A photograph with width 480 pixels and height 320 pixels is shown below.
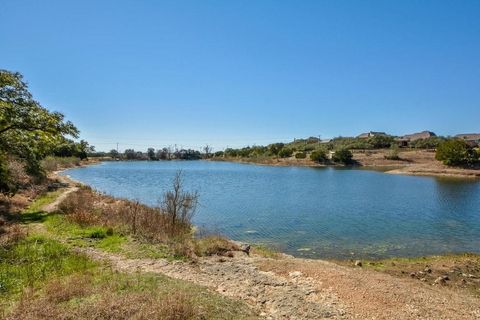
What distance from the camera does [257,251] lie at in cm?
1716

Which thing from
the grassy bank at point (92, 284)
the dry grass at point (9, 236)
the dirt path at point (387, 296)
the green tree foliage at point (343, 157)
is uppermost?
the green tree foliage at point (343, 157)

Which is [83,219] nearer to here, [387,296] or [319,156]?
[387,296]

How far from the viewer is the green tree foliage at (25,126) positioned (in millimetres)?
18094

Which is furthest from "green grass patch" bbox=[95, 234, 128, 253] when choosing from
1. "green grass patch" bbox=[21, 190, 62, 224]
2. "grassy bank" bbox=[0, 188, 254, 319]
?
"green grass patch" bbox=[21, 190, 62, 224]

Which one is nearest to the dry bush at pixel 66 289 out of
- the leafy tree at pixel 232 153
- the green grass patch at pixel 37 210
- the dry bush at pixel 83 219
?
the dry bush at pixel 83 219

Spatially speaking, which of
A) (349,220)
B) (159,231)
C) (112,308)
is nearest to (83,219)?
(159,231)

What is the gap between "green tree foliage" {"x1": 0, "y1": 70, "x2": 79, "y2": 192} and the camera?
18.1m

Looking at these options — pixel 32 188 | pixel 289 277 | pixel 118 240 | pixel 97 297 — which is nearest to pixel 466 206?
pixel 289 277

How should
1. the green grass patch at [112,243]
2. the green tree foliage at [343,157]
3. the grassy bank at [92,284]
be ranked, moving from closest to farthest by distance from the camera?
the grassy bank at [92,284]
the green grass patch at [112,243]
the green tree foliage at [343,157]

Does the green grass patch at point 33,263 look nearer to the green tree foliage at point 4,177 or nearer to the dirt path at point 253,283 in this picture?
the dirt path at point 253,283

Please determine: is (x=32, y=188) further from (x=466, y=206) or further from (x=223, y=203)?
(x=466, y=206)

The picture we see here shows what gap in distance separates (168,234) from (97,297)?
8352 mm

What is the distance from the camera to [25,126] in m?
19.7

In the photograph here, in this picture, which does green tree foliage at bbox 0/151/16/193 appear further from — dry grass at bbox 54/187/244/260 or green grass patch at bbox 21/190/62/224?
dry grass at bbox 54/187/244/260
